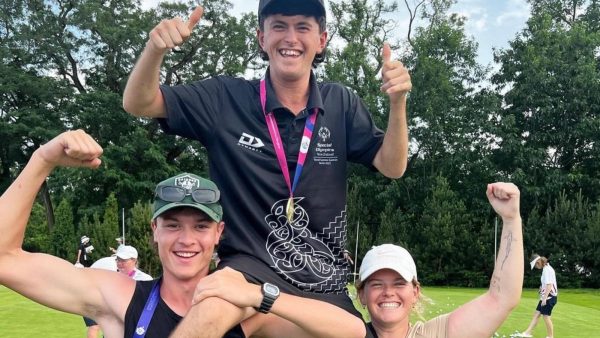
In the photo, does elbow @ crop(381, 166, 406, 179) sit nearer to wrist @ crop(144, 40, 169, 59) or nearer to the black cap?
the black cap

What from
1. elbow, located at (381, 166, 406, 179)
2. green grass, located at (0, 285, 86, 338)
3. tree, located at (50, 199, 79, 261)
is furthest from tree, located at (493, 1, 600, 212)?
elbow, located at (381, 166, 406, 179)

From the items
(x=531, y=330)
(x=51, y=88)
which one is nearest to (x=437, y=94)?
(x=51, y=88)

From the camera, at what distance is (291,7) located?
9.97 feet

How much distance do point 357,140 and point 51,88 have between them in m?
36.5

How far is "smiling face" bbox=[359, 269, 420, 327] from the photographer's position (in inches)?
122

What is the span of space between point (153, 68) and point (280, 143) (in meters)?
0.68

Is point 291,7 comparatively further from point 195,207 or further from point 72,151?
point 72,151

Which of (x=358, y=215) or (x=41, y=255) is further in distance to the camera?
(x=358, y=215)

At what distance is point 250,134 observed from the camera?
3074 mm

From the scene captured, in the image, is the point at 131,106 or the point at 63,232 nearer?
the point at 131,106

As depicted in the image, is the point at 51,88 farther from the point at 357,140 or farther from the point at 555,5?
the point at 357,140

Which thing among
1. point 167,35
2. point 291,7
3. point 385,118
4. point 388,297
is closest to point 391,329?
point 388,297

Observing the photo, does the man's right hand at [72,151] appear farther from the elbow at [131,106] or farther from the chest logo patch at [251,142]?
the chest logo patch at [251,142]

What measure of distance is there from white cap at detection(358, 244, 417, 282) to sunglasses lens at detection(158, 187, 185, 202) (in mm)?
998
